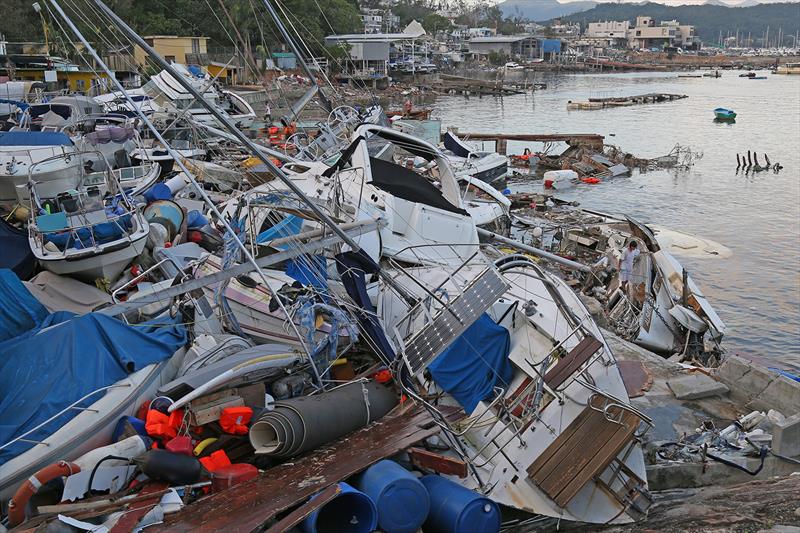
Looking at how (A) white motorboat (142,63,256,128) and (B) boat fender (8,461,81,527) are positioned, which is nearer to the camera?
(B) boat fender (8,461,81,527)

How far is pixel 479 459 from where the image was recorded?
796 cm

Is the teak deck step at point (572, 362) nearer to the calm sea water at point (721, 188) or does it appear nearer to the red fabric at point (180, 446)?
the red fabric at point (180, 446)

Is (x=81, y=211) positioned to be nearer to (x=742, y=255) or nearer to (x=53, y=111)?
(x=53, y=111)

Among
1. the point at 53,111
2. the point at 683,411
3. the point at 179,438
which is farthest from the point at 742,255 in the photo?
the point at 53,111

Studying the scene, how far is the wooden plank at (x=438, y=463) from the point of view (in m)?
7.63

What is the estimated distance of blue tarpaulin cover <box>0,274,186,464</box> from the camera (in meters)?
7.70

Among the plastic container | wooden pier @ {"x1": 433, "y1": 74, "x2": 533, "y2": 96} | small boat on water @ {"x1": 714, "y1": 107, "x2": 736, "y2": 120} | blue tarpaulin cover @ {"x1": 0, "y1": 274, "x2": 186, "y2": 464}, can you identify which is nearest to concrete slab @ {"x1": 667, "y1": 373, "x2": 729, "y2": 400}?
the plastic container

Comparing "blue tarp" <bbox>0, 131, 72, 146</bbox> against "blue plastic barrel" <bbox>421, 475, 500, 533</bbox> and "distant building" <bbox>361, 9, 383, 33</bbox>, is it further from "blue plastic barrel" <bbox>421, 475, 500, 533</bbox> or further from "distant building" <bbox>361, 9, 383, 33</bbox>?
"distant building" <bbox>361, 9, 383, 33</bbox>

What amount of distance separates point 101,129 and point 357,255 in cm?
1534

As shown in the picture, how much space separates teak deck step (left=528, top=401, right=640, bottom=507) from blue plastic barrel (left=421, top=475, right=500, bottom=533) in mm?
661

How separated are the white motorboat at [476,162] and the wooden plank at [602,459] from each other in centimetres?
1713

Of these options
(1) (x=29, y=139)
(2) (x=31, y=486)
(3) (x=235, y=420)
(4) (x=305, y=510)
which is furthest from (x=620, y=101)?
(2) (x=31, y=486)

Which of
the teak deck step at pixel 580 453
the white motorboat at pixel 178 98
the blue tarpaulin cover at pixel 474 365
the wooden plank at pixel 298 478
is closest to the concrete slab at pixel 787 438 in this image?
the teak deck step at pixel 580 453

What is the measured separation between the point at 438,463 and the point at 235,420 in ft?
7.13
